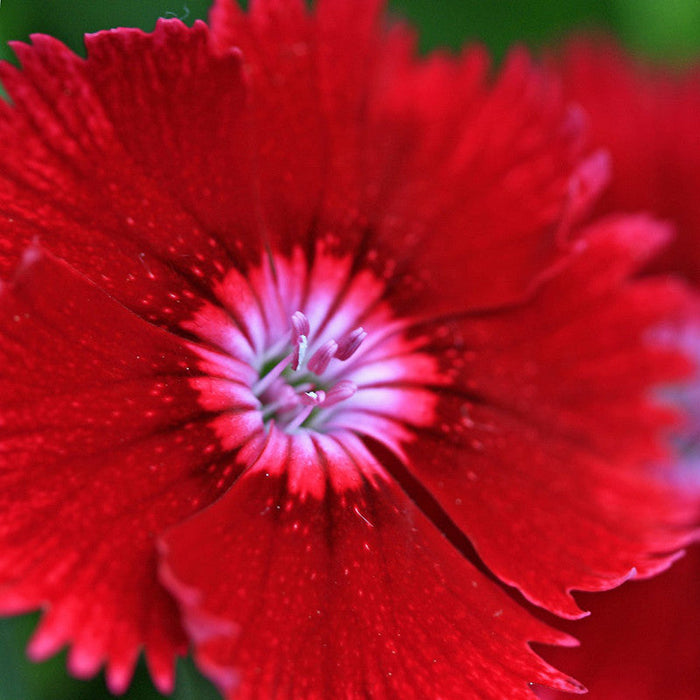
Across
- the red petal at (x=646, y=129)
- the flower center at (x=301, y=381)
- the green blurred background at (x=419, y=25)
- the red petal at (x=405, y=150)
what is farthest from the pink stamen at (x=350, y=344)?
the red petal at (x=646, y=129)

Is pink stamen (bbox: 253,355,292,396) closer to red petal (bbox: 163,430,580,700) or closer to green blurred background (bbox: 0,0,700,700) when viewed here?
red petal (bbox: 163,430,580,700)

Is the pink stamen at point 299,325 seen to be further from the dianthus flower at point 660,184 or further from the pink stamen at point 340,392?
the dianthus flower at point 660,184

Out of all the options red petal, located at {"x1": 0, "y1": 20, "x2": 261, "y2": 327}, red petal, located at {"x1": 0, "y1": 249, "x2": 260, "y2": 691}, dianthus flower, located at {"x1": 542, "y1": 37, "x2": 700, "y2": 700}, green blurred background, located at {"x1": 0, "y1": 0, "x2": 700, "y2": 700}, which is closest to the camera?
red petal, located at {"x1": 0, "y1": 249, "x2": 260, "y2": 691}

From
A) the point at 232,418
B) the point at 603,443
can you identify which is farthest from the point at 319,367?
the point at 603,443

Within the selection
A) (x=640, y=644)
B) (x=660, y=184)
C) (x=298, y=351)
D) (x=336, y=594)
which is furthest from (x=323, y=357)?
(x=660, y=184)

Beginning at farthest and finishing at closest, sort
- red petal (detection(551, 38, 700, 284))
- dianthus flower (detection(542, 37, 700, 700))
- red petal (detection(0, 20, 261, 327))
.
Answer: red petal (detection(551, 38, 700, 284))
dianthus flower (detection(542, 37, 700, 700))
red petal (detection(0, 20, 261, 327))

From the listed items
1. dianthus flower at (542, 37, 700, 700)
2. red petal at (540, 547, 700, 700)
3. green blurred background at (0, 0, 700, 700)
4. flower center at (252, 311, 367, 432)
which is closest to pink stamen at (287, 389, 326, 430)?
flower center at (252, 311, 367, 432)
